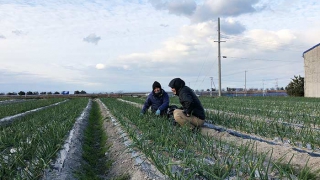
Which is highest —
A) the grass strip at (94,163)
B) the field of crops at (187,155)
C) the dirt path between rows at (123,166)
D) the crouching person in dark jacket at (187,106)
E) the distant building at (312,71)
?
the distant building at (312,71)

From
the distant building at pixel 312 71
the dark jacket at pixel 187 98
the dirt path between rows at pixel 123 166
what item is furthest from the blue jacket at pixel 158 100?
the distant building at pixel 312 71

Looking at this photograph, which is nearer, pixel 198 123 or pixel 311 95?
pixel 198 123

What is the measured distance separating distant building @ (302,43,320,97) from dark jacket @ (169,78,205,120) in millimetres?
23711

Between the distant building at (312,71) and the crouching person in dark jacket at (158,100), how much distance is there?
22689mm

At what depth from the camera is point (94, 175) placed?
14.3 ft

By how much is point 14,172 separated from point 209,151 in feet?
7.79

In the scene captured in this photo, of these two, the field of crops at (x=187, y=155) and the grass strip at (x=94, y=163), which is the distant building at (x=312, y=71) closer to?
the field of crops at (x=187, y=155)

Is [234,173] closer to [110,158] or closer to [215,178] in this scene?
[215,178]

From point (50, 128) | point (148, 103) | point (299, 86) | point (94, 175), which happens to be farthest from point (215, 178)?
point (299, 86)

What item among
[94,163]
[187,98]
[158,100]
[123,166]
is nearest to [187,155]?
[123,166]

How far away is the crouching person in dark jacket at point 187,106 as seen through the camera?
20.1 ft

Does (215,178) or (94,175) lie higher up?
(215,178)

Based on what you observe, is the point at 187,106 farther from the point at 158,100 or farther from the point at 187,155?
the point at 187,155

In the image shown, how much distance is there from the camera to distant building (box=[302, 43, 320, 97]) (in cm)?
2642
